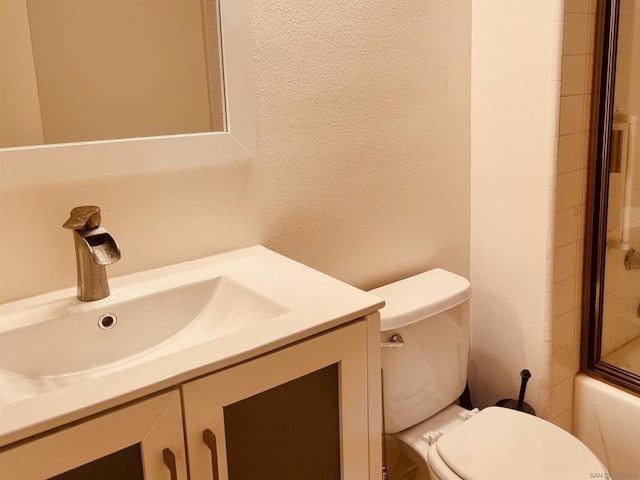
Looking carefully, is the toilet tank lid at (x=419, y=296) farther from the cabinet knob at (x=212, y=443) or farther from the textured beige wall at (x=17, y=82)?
the textured beige wall at (x=17, y=82)

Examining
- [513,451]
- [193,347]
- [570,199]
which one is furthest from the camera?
[570,199]

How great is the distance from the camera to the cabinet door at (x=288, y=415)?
938mm

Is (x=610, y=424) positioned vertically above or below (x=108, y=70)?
below

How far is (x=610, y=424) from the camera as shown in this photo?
1807 mm

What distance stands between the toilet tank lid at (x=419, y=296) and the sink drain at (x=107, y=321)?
0.65 meters

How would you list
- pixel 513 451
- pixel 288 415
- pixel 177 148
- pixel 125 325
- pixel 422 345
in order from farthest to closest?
pixel 422 345 < pixel 513 451 < pixel 177 148 < pixel 125 325 < pixel 288 415

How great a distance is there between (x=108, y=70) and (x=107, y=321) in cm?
49

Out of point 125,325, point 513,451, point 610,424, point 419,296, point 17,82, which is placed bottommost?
point 610,424

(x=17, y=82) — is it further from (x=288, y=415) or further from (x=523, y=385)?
(x=523, y=385)

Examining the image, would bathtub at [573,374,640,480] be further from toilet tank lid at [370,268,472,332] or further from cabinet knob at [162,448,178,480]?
cabinet knob at [162,448,178,480]

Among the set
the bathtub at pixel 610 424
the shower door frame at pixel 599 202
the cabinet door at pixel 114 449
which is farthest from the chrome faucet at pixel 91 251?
the bathtub at pixel 610 424

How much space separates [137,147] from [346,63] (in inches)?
22.9

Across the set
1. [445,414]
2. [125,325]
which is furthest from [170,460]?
[445,414]

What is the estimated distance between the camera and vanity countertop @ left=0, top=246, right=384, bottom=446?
80 cm
